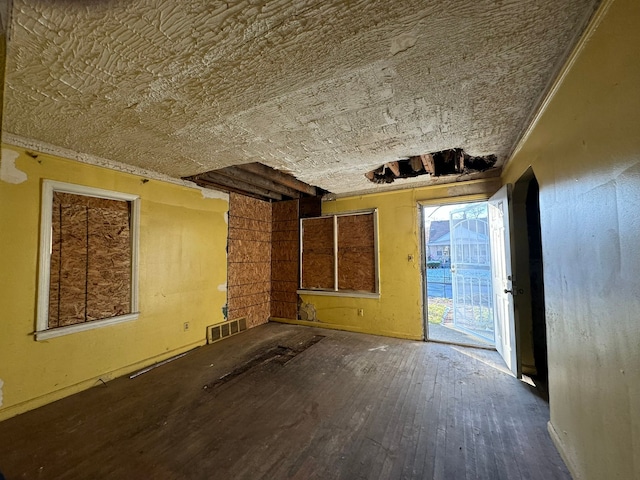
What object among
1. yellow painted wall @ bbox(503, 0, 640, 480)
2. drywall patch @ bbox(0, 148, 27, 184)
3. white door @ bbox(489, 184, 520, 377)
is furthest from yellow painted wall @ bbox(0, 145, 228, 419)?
yellow painted wall @ bbox(503, 0, 640, 480)

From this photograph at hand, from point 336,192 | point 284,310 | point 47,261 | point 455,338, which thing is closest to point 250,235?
point 284,310

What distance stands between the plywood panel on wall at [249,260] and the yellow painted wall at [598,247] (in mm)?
4014

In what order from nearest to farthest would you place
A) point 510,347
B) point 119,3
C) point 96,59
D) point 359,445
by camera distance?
1. point 119,3
2. point 96,59
3. point 359,445
4. point 510,347

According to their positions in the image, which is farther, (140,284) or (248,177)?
(248,177)

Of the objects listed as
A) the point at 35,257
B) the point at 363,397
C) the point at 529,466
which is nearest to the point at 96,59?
the point at 35,257

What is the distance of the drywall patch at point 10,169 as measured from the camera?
2.27m

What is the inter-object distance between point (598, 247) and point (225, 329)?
430 centimetres

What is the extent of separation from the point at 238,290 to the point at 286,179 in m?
2.07

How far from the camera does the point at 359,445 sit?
6.23ft

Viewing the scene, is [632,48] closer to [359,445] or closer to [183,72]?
[183,72]

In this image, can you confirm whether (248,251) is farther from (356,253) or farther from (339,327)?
(339,327)

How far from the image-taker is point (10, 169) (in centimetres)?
230

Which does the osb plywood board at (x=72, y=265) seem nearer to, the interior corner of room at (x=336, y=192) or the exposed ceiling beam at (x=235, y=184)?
the interior corner of room at (x=336, y=192)

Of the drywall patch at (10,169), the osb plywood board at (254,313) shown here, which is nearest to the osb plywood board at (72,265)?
the drywall patch at (10,169)
